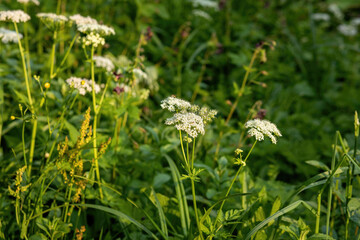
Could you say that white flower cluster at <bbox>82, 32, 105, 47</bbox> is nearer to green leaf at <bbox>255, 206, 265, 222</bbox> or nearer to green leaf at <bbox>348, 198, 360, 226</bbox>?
green leaf at <bbox>255, 206, 265, 222</bbox>

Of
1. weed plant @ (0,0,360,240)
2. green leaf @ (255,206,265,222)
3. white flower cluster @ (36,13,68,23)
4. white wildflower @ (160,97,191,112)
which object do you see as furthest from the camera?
white flower cluster @ (36,13,68,23)

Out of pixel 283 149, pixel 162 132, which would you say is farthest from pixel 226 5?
pixel 162 132

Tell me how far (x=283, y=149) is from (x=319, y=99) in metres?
1.73

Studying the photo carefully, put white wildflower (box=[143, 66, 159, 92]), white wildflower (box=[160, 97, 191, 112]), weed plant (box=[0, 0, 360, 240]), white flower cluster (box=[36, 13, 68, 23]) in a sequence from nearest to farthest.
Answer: white wildflower (box=[160, 97, 191, 112]) < weed plant (box=[0, 0, 360, 240]) < white flower cluster (box=[36, 13, 68, 23]) < white wildflower (box=[143, 66, 159, 92])

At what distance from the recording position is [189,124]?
4.49 feet

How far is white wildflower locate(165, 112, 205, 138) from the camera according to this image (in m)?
1.35

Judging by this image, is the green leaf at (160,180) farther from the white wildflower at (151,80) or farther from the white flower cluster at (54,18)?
the white wildflower at (151,80)

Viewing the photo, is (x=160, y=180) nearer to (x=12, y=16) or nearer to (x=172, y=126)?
(x=172, y=126)

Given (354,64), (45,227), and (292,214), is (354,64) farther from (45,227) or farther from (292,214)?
(45,227)

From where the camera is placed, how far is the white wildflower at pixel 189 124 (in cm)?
135

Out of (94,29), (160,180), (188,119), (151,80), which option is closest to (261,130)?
(188,119)

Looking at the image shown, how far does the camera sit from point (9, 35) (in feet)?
7.48

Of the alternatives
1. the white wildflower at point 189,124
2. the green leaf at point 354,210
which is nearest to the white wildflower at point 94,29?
the white wildflower at point 189,124

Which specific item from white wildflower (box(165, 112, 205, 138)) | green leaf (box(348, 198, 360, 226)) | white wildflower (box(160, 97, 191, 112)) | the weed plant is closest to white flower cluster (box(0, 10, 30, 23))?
the weed plant
